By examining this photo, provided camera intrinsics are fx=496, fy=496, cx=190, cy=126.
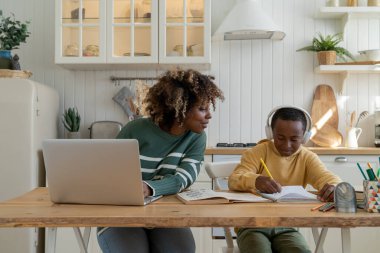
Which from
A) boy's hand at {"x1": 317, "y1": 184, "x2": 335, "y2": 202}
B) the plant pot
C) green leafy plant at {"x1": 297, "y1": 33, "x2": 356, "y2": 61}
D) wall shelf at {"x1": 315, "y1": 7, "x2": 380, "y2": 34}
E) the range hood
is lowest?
boy's hand at {"x1": 317, "y1": 184, "x2": 335, "y2": 202}

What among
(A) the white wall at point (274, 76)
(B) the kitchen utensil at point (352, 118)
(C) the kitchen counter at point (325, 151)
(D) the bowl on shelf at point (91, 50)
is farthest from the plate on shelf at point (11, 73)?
(B) the kitchen utensil at point (352, 118)

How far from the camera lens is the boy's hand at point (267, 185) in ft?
5.46

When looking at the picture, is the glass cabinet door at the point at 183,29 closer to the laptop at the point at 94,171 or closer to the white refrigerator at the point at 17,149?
the white refrigerator at the point at 17,149

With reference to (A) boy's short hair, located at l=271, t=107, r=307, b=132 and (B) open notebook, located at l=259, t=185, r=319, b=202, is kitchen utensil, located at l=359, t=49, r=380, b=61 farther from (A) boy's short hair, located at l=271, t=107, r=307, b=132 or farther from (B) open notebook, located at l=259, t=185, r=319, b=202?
(B) open notebook, located at l=259, t=185, r=319, b=202

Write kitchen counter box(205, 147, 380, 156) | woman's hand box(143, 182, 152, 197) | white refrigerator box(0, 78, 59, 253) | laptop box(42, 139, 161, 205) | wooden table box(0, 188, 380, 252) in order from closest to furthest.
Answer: wooden table box(0, 188, 380, 252) < laptop box(42, 139, 161, 205) < woman's hand box(143, 182, 152, 197) < white refrigerator box(0, 78, 59, 253) < kitchen counter box(205, 147, 380, 156)

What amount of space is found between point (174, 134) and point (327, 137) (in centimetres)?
219

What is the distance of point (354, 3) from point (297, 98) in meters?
→ 0.83

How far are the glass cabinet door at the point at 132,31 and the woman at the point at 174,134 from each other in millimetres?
1694

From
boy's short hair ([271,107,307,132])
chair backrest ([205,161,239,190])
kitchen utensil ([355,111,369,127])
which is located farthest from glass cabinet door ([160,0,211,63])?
boy's short hair ([271,107,307,132])

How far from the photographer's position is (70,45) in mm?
3646

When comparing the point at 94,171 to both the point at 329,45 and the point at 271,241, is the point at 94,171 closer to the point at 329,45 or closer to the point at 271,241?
the point at 271,241

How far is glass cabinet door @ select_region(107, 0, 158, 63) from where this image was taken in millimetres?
3590

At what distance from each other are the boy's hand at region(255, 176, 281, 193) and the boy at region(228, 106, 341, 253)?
23mm

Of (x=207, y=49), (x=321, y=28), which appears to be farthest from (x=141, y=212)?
(x=321, y=28)
